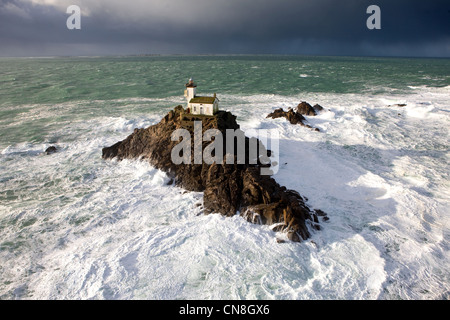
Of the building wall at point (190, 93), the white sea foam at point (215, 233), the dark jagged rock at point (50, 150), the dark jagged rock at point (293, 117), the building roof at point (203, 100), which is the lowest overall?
the white sea foam at point (215, 233)

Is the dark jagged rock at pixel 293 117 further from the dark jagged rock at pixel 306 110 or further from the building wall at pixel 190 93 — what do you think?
the building wall at pixel 190 93

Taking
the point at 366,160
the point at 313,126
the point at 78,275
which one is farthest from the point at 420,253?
the point at 313,126

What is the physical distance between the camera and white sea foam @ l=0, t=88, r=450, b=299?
13875mm

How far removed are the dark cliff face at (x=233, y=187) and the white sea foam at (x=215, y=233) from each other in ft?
2.69

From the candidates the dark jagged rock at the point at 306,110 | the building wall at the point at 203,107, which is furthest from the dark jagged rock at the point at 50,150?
the dark jagged rock at the point at 306,110

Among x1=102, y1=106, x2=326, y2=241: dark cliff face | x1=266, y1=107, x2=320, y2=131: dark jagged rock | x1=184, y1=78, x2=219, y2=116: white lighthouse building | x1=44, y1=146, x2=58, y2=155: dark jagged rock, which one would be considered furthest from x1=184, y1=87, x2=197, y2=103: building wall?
x1=266, y1=107, x2=320, y2=131: dark jagged rock

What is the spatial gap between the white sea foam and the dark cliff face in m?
0.82

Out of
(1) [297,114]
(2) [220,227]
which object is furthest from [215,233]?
(1) [297,114]

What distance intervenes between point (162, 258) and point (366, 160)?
22.5 metres

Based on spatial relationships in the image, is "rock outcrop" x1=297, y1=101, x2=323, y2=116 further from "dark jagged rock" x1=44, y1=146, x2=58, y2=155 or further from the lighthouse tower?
"dark jagged rock" x1=44, y1=146, x2=58, y2=155

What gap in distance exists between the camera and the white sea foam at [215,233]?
45.5ft
